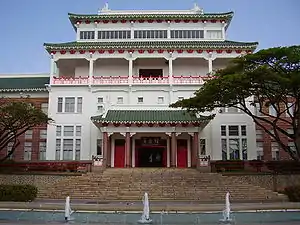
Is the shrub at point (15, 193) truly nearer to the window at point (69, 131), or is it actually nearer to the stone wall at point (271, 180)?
the stone wall at point (271, 180)

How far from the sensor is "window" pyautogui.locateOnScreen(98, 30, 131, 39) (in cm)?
4050

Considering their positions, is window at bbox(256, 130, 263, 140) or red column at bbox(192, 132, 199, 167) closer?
red column at bbox(192, 132, 199, 167)

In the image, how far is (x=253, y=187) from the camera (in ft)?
81.5

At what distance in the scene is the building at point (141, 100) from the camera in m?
34.1

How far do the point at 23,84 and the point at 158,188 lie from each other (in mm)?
22702

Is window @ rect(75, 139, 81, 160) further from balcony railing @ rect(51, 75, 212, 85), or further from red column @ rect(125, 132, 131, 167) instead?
balcony railing @ rect(51, 75, 212, 85)

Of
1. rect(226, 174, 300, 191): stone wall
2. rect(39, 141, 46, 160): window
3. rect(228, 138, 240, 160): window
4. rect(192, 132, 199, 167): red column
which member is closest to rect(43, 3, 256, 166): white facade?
rect(228, 138, 240, 160): window

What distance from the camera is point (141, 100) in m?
36.7

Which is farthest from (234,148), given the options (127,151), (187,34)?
(187,34)

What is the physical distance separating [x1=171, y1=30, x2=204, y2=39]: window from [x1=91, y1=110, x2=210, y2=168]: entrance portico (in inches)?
403

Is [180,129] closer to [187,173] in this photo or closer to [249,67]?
[187,173]

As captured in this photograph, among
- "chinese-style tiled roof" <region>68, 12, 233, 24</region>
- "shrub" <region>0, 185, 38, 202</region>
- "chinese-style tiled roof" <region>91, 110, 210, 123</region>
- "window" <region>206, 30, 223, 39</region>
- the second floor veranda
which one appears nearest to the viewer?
"shrub" <region>0, 185, 38, 202</region>

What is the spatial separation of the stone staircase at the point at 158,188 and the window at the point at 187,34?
17954 millimetres

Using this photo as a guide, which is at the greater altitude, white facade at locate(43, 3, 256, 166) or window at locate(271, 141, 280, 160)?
white facade at locate(43, 3, 256, 166)
